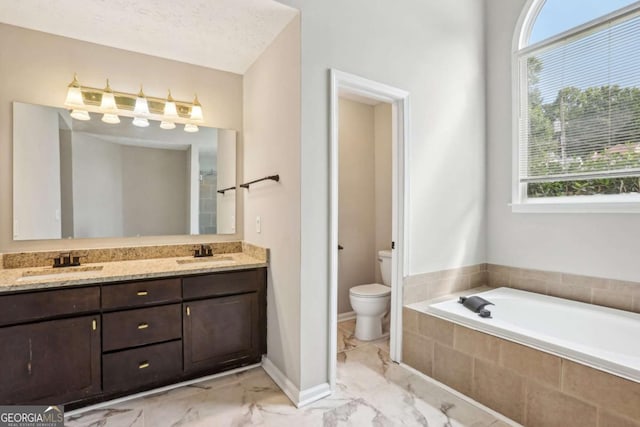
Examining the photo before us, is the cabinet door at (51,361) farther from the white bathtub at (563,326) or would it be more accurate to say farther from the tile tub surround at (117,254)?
the white bathtub at (563,326)

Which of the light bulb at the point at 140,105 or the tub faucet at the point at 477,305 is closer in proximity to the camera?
the tub faucet at the point at 477,305

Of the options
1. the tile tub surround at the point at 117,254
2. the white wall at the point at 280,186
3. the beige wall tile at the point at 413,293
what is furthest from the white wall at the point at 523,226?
the tile tub surround at the point at 117,254

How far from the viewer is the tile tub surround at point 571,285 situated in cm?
220

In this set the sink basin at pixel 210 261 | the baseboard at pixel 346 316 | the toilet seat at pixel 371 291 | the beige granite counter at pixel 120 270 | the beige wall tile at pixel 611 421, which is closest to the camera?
the beige wall tile at pixel 611 421

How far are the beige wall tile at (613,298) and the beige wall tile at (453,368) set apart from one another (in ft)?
3.83

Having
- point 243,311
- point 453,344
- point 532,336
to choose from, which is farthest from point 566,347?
point 243,311

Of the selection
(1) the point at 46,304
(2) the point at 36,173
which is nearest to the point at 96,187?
(2) the point at 36,173

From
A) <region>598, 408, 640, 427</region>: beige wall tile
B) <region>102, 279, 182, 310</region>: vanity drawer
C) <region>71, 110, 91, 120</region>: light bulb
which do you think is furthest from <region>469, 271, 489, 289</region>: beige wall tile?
<region>71, 110, 91, 120</region>: light bulb

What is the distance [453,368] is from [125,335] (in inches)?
83.8

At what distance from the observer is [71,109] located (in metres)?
2.29

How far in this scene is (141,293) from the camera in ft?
6.57

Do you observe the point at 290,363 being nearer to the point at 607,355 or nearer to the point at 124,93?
the point at 607,355

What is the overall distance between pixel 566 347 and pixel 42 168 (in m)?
3.41

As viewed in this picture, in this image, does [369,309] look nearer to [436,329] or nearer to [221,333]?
[436,329]
